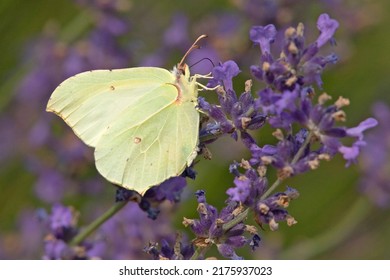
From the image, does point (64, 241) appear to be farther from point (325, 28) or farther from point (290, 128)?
point (325, 28)

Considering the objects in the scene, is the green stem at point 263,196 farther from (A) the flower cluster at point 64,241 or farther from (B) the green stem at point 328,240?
(B) the green stem at point 328,240

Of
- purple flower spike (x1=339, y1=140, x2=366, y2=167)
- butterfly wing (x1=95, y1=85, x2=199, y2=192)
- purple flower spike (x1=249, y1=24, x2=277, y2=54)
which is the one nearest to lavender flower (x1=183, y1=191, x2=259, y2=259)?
butterfly wing (x1=95, y1=85, x2=199, y2=192)

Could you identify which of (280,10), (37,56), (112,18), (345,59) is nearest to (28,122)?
(37,56)

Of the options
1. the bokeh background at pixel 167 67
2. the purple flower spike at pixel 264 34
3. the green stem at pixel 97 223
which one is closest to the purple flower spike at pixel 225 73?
the purple flower spike at pixel 264 34

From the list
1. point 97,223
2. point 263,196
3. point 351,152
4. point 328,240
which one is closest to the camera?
point 351,152

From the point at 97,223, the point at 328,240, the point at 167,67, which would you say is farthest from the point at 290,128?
the point at 167,67

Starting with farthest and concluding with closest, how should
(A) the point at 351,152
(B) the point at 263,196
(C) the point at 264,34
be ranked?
(C) the point at 264,34
(B) the point at 263,196
(A) the point at 351,152
